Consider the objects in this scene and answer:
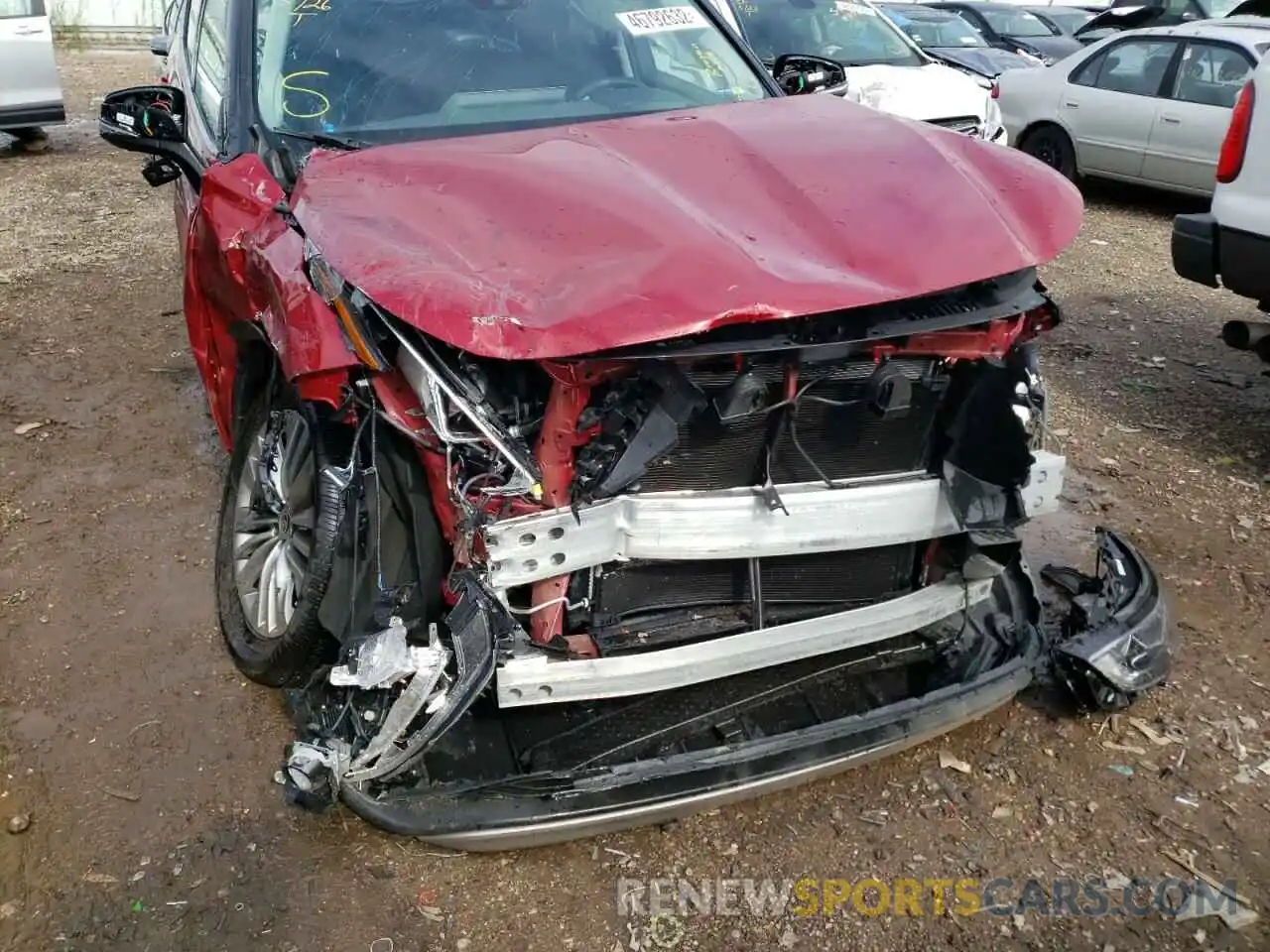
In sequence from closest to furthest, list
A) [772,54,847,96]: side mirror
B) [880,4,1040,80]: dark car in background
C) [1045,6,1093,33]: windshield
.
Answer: [772,54,847,96]: side mirror → [880,4,1040,80]: dark car in background → [1045,6,1093,33]: windshield

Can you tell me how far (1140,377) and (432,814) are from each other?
4.44 m

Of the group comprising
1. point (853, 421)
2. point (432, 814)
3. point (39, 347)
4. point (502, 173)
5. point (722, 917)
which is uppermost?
point (502, 173)

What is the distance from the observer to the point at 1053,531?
3936 millimetres

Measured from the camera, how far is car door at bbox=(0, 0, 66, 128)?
10.1 meters

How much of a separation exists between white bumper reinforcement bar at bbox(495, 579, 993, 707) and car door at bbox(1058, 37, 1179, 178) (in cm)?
730

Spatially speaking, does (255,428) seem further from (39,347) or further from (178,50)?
(39,347)

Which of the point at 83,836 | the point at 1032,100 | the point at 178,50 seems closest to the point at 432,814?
the point at 83,836

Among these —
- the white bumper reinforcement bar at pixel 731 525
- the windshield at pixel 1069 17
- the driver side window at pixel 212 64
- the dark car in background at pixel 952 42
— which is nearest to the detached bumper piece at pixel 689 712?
the white bumper reinforcement bar at pixel 731 525

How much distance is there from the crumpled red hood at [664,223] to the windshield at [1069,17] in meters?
15.1

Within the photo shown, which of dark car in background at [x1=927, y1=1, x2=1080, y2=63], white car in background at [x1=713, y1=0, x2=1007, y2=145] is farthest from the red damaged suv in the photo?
dark car in background at [x1=927, y1=1, x2=1080, y2=63]

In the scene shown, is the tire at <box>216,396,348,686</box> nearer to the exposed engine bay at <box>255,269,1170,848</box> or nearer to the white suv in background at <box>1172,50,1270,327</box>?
the exposed engine bay at <box>255,269,1170,848</box>

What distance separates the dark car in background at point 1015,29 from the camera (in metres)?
13.8

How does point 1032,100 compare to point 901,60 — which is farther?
point 1032,100

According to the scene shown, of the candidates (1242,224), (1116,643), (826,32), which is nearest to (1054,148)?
(826,32)
